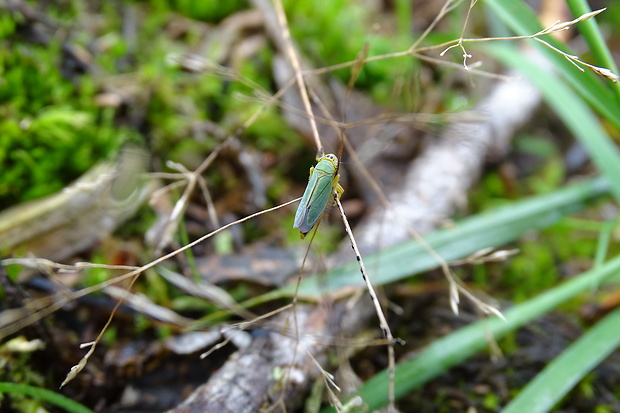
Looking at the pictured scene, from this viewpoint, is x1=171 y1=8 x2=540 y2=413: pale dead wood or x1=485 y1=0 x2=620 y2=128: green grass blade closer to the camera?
x1=171 y1=8 x2=540 y2=413: pale dead wood

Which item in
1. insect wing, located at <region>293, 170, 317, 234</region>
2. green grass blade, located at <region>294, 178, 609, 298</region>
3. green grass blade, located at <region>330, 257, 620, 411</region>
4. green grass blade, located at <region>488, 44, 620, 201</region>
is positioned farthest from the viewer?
green grass blade, located at <region>488, 44, 620, 201</region>

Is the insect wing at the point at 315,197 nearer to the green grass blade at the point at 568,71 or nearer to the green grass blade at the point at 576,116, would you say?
the green grass blade at the point at 568,71

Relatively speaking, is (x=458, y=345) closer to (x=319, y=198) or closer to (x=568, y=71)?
(x=319, y=198)

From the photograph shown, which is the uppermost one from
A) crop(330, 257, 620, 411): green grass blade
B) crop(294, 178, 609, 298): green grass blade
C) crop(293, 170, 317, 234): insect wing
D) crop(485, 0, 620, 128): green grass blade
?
crop(485, 0, 620, 128): green grass blade

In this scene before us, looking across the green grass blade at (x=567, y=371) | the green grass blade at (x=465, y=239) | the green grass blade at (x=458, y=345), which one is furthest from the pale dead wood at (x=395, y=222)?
the green grass blade at (x=567, y=371)

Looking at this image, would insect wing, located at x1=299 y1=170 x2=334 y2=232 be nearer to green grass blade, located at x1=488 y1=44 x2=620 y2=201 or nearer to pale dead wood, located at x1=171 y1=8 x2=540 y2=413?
pale dead wood, located at x1=171 y1=8 x2=540 y2=413

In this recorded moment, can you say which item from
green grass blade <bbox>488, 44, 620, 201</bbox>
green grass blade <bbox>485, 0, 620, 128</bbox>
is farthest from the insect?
green grass blade <bbox>488, 44, 620, 201</bbox>

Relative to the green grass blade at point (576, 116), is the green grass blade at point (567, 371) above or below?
below
